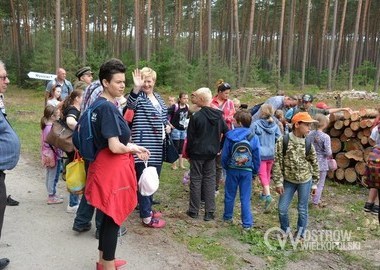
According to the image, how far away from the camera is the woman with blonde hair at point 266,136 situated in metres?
6.38

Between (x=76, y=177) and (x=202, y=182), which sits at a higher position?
(x=76, y=177)

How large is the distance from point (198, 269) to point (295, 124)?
2.13 meters

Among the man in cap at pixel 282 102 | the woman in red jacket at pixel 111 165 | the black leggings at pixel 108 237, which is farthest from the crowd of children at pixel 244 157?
the black leggings at pixel 108 237

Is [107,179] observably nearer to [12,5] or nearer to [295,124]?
[295,124]

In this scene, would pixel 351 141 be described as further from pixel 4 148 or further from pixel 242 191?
pixel 4 148

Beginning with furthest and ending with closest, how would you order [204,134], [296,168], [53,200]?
[53,200]
[204,134]
[296,168]

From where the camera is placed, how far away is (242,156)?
5305 millimetres

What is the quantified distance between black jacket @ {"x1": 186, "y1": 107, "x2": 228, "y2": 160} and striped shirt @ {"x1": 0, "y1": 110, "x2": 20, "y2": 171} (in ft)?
8.40

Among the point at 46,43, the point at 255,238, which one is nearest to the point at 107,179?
the point at 255,238

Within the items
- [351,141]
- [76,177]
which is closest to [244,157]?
[76,177]

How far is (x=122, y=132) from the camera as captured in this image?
325 cm

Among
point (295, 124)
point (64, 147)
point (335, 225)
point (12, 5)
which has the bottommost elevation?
point (335, 225)

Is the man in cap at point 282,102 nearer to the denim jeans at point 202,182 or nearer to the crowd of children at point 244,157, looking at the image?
the crowd of children at point 244,157

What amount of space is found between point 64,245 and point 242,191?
2457 millimetres
